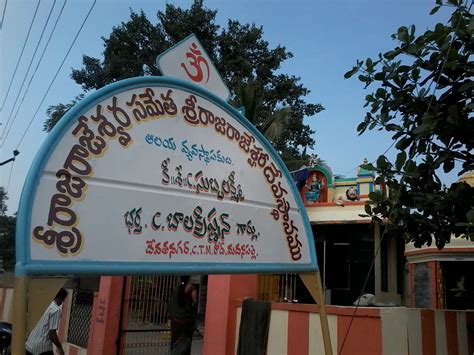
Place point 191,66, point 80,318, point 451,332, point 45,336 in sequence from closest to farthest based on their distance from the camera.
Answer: point 191,66
point 451,332
point 45,336
point 80,318

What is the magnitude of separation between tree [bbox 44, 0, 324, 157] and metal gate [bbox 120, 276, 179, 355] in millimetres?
15011

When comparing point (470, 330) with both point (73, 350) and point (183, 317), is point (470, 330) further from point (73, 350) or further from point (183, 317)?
point (73, 350)

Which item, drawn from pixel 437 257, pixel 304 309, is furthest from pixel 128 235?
pixel 437 257

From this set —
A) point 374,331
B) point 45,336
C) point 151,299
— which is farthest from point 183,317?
point 374,331

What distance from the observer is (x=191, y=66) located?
12.3ft

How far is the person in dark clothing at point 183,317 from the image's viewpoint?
680cm

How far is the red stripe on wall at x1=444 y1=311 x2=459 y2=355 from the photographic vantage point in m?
5.79

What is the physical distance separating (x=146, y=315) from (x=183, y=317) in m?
1.50

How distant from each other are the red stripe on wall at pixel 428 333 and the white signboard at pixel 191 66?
3.67 meters

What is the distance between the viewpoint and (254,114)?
1529 centimetres

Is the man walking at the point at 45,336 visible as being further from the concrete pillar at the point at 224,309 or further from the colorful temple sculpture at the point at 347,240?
the colorful temple sculpture at the point at 347,240

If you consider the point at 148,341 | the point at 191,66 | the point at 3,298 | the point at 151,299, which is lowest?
the point at 148,341

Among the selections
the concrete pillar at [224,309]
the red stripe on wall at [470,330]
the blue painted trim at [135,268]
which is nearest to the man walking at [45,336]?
the concrete pillar at [224,309]

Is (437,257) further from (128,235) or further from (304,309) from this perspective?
(128,235)
